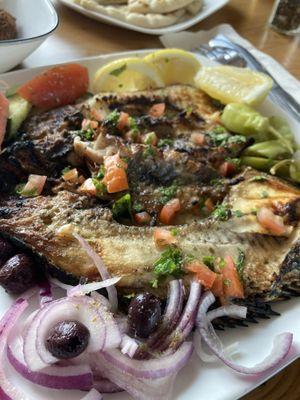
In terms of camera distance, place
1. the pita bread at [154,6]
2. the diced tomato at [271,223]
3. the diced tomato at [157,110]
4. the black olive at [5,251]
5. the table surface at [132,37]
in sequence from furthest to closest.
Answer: the pita bread at [154,6] < the table surface at [132,37] < the diced tomato at [157,110] < the diced tomato at [271,223] < the black olive at [5,251]

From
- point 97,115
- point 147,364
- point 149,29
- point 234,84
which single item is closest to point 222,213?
point 147,364

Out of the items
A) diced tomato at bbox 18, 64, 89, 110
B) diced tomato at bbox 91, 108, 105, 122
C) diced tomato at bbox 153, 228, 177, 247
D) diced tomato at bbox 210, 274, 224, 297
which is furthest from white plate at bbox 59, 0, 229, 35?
diced tomato at bbox 210, 274, 224, 297

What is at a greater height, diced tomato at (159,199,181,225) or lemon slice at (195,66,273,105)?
lemon slice at (195,66,273,105)

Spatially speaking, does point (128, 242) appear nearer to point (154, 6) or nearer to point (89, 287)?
point (89, 287)

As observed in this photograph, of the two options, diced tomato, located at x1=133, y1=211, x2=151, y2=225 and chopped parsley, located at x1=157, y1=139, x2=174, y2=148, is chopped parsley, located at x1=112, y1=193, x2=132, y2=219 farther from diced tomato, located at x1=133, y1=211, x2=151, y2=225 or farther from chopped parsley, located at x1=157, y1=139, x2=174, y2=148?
chopped parsley, located at x1=157, y1=139, x2=174, y2=148

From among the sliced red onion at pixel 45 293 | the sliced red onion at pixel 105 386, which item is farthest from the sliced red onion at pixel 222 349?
the sliced red onion at pixel 45 293

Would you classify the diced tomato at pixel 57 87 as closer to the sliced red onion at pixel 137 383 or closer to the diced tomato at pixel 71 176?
the diced tomato at pixel 71 176

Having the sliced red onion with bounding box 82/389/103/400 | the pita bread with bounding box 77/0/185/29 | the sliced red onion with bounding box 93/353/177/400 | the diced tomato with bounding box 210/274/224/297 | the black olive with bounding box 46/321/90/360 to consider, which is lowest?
the sliced red onion with bounding box 82/389/103/400

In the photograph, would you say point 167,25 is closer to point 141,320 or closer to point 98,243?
point 98,243
